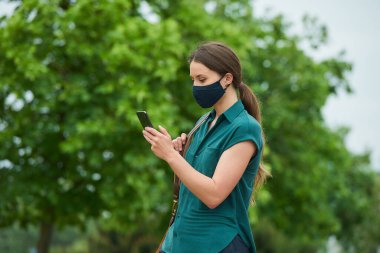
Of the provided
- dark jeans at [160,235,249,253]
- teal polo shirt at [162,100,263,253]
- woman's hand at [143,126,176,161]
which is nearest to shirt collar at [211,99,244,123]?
teal polo shirt at [162,100,263,253]

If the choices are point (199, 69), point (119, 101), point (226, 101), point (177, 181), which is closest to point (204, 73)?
point (199, 69)

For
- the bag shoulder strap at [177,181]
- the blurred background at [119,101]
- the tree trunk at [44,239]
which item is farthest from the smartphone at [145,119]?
the tree trunk at [44,239]

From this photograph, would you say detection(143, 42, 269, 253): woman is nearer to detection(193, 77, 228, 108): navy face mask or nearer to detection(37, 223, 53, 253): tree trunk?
detection(193, 77, 228, 108): navy face mask

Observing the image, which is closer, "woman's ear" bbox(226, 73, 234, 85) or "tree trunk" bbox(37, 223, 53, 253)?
"woman's ear" bbox(226, 73, 234, 85)

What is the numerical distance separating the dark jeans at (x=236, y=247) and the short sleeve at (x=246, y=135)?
399 mm

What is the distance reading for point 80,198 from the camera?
1469 centimetres

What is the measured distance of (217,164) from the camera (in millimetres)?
2795

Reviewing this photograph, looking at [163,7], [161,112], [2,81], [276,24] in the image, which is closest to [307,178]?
[276,24]

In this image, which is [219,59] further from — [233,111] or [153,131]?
[153,131]

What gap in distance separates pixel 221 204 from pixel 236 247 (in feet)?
0.64

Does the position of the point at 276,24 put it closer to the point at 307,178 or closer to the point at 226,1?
the point at 226,1

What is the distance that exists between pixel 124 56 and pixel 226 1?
270 inches

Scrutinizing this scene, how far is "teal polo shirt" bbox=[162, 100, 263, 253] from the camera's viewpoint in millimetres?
2812

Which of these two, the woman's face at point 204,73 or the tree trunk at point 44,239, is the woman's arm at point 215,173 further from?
the tree trunk at point 44,239
